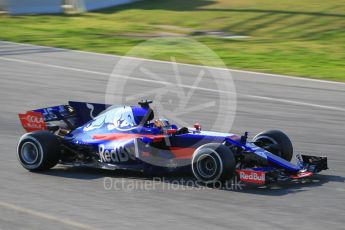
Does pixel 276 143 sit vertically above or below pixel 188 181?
above

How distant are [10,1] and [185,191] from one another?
2204 cm

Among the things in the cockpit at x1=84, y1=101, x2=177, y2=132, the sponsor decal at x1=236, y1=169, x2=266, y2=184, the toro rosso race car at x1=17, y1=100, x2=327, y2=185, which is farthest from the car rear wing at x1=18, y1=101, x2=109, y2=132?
the sponsor decal at x1=236, y1=169, x2=266, y2=184

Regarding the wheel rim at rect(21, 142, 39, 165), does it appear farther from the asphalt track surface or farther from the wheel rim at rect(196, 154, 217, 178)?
the wheel rim at rect(196, 154, 217, 178)

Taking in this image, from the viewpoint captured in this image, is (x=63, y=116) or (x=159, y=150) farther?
(x=63, y=116)

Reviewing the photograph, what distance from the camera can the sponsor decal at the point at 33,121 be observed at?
11.6 meters

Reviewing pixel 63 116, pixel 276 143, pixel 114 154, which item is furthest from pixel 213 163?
pixel 63 116

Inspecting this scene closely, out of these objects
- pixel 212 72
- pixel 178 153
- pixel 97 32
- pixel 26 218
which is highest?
pixel 97 32

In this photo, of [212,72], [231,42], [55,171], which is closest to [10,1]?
[231,42]

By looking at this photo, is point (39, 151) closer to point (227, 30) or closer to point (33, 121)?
point (33, 121)

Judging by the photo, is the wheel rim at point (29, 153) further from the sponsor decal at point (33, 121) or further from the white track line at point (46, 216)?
the white track line at point (46, 216)

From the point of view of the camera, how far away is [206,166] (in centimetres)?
967

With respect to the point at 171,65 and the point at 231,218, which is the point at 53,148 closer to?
the point at 231,218

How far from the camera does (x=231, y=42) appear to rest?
82.3ft

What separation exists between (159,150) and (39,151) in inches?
67.0
